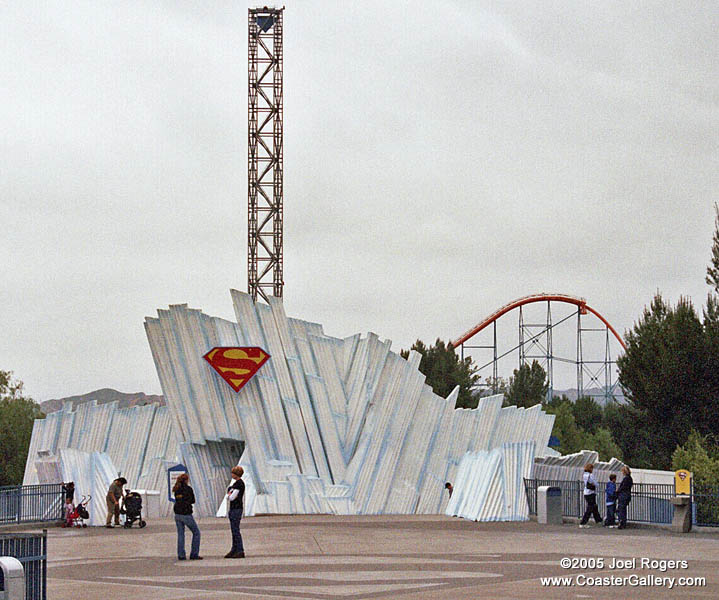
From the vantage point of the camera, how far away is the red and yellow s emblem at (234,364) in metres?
34.0

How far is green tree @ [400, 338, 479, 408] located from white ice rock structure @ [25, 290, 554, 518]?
114 ft

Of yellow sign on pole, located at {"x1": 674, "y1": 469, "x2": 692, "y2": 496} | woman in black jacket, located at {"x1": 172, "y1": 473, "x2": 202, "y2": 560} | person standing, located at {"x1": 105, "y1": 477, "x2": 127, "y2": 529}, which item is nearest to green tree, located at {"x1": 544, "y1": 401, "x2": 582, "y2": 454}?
yellow sign on pole, located at {"x1": 674, "y1": 469, "x2": 692, "y2": 496}

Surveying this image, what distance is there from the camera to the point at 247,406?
112 feet

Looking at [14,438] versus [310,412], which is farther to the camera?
[14,438]

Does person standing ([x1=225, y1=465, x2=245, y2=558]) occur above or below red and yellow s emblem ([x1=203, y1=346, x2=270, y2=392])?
below

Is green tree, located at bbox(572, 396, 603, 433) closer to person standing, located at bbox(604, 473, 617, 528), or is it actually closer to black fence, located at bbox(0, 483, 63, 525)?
person standing, located at bbox(604, 473, 617, 528)

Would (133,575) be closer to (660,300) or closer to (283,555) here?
(283,555)

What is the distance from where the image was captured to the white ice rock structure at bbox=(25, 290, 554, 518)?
1324 inches

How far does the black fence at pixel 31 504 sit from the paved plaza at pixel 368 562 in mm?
1934

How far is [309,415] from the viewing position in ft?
112

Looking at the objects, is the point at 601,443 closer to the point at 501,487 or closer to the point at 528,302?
the point at 528,302

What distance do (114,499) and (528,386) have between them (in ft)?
194

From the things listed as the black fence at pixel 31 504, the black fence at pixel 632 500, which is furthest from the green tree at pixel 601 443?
the black fence at pixel 31 504

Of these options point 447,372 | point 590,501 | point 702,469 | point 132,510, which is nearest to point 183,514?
point 132,510
